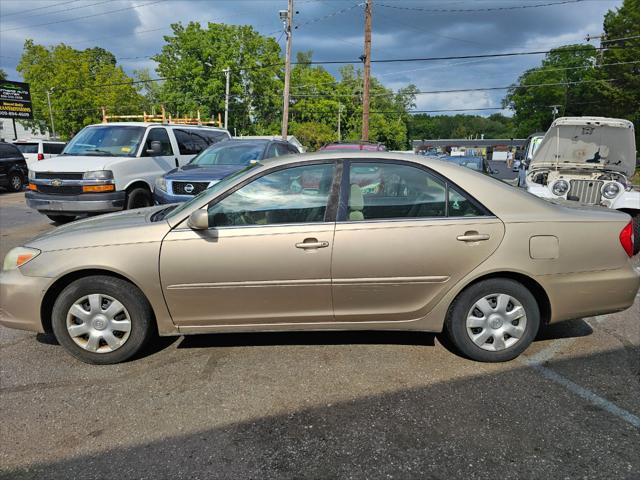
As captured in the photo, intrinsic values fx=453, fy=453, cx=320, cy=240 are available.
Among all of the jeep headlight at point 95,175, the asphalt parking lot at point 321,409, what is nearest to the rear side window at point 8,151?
the jeep headlight at point 95,175

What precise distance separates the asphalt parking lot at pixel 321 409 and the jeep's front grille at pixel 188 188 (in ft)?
12.0

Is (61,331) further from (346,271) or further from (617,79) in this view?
(617,79)

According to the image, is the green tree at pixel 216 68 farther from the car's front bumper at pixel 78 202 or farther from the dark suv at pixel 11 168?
the car's front bumper at pixel 78 202

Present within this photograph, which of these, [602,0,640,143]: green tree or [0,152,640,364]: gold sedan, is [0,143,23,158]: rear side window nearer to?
[0,152,640,364]: gold sedan

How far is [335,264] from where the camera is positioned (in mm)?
3273

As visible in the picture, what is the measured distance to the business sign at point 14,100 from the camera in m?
39.1

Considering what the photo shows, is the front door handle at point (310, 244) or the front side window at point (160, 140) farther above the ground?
the front side window at point (160, 140)

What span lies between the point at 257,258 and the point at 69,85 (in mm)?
54719

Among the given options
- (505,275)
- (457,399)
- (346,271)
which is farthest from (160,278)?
(505,275)

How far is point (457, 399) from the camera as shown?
119 inches

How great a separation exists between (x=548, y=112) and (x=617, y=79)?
121 feet

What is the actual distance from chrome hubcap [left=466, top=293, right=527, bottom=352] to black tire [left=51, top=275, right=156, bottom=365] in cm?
246

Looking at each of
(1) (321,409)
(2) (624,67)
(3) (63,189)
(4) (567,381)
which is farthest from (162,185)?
(2) (624,67)

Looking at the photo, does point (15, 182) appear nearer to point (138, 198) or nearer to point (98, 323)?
point (138, 198)
